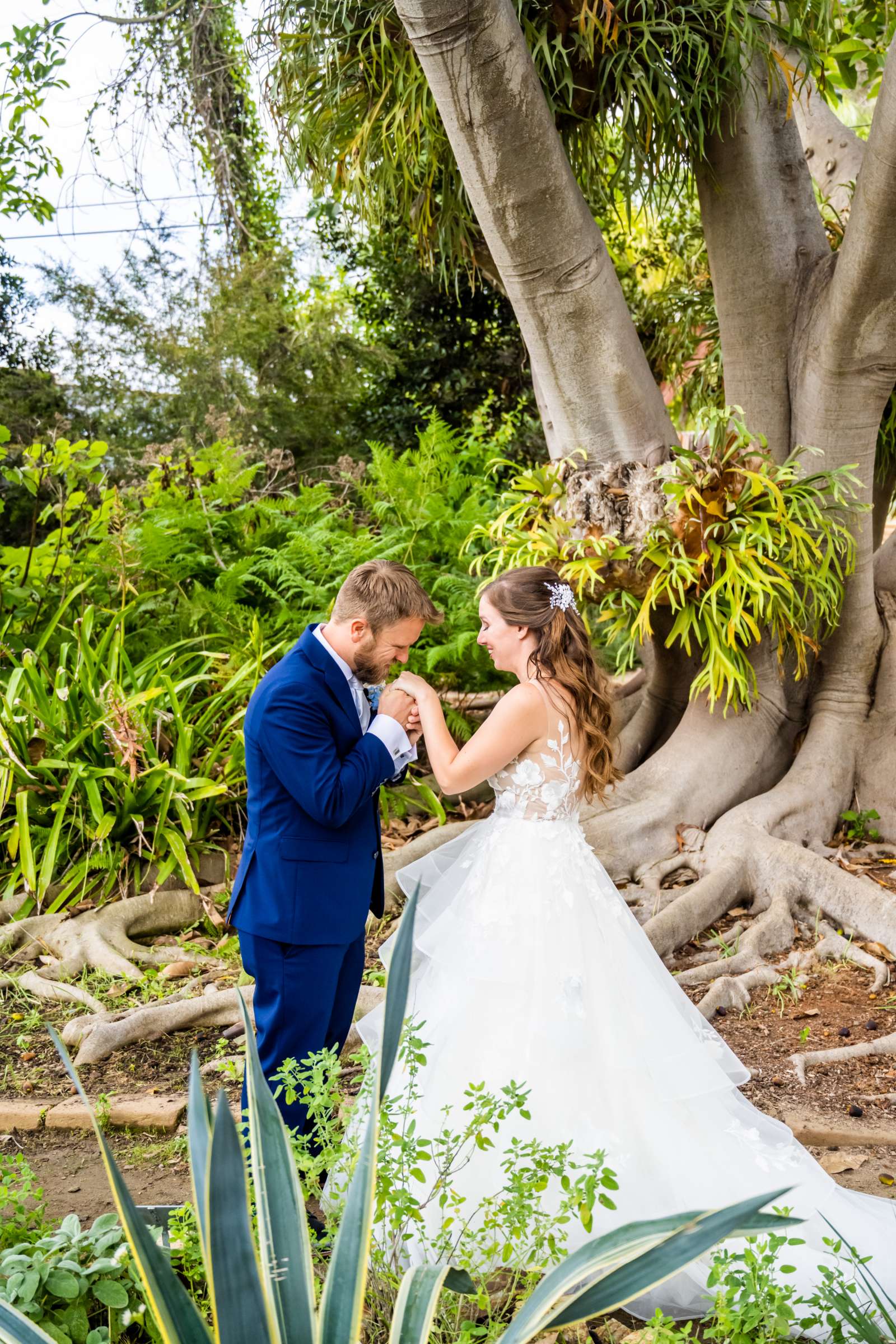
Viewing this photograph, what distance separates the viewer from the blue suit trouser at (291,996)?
2.74m

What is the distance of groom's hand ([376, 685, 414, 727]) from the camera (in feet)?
9.29

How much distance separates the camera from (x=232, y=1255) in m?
1.37

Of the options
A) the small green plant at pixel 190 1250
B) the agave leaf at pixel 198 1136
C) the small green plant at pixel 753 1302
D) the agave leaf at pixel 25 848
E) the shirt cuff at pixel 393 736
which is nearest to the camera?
the agave leaf at pixel 198 1136

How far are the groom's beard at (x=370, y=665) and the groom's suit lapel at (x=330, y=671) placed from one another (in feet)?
0.19

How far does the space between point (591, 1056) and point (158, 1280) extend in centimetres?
152

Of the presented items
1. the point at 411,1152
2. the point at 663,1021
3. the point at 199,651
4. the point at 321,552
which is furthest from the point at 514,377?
the point at 411,1152

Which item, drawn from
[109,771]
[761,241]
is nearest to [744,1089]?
[109,771]

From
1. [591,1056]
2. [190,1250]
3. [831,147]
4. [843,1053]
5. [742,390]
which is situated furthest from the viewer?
[831,147]

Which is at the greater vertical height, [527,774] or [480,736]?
[480,736]

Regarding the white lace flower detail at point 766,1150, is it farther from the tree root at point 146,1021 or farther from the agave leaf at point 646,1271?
the tree root at point 146,1021

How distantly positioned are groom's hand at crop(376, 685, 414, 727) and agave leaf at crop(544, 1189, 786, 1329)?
161 cm

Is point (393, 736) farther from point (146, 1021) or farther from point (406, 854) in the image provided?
point (406, 854)

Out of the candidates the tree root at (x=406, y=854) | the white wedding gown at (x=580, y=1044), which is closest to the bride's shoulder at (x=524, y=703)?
the white wedding gown at (x=580, y=1044)

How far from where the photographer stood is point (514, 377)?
403 inches
